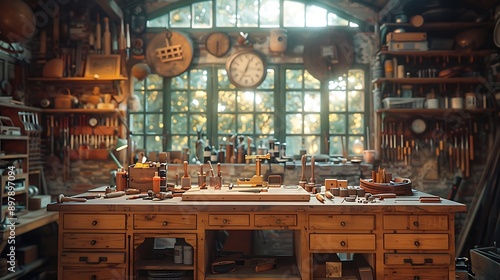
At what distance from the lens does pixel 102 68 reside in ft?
17.6

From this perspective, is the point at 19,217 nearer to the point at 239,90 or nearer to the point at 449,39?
the point at 239,90

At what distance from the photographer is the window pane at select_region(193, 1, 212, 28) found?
18.6ft

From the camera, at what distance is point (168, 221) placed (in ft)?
10.6

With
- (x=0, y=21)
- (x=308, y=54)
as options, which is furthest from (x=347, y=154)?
(x=0, y=21)

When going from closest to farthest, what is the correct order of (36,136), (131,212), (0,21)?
(131,212)
(0,21)
(36,136)

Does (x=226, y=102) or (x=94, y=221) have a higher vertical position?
(x=226, y=102)

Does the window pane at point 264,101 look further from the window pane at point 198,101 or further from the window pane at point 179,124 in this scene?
the window pane at point 179,124

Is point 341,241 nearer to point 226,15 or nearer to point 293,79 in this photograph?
point 293,79

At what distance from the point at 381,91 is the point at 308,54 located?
1.09 metres

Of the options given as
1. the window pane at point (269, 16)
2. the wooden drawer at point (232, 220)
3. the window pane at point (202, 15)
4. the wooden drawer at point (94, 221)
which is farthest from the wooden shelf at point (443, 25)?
the wooden drawer at point (94, 221)

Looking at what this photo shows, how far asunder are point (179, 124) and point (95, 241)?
266 centimetres

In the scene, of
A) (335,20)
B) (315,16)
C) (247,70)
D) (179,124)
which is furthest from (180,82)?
(335,20)

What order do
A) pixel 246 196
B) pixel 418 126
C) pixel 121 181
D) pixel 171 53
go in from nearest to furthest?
pixel 246 196
pixel 121 181
pixel 418 126
pixel 171 53

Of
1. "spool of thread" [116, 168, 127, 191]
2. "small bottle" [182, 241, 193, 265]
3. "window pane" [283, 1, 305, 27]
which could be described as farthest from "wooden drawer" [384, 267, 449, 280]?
"window pane" [283, 1, 305, 27]
